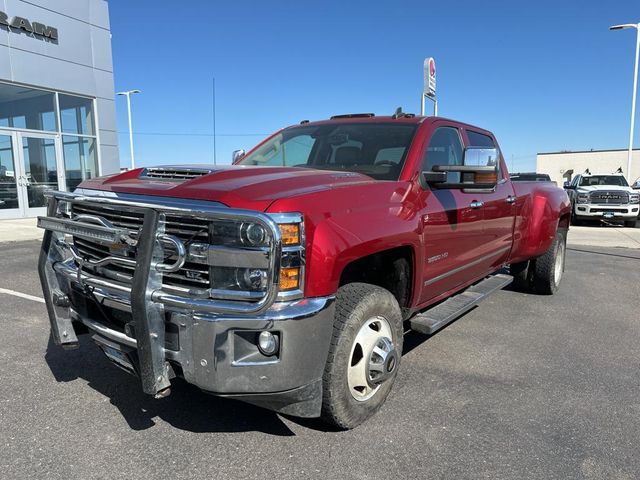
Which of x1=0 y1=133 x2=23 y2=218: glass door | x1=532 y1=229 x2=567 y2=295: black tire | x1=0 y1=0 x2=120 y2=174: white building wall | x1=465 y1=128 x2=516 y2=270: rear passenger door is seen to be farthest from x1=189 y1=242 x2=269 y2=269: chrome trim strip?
x1=0 y1=0 x2=120 y2=174: white building wall

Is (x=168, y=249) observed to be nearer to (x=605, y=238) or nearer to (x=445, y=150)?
(x=445, y=150)

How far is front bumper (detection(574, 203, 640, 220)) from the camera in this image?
15484 millimetres

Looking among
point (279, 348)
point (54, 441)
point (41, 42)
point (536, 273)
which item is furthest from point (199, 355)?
point (41, 42)

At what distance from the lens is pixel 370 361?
283 cm

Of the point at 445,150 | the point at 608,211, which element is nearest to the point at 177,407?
the point at 445,150

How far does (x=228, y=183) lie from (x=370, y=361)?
1.26 metres

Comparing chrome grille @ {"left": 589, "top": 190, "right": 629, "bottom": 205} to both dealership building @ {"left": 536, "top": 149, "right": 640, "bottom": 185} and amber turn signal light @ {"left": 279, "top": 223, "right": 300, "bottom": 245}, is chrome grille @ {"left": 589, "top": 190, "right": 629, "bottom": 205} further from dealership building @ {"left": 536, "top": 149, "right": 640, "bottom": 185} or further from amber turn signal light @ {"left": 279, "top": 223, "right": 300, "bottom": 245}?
dealership building @ {"left": 536, "top": 149, "right": 640, "bottom": 185}

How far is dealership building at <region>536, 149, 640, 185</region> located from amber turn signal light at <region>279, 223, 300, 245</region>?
46.3m

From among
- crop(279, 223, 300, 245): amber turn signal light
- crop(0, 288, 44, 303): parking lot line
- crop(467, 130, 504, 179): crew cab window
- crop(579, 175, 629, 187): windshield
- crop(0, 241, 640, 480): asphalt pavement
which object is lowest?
crop(0, 241, 640, 480): asphalt pavement

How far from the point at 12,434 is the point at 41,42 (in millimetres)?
15136

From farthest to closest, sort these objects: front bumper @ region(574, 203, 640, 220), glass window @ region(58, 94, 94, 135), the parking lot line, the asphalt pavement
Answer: glass window @ region(58, 94, 94, 135), front bumper @ region(574, 203, 640, 220), the parking lot line, the asphalt pavement

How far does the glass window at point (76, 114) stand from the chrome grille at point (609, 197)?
16405mm

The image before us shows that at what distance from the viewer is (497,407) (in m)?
3.16

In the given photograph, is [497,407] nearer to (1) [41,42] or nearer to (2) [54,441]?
(2) [54,441]
